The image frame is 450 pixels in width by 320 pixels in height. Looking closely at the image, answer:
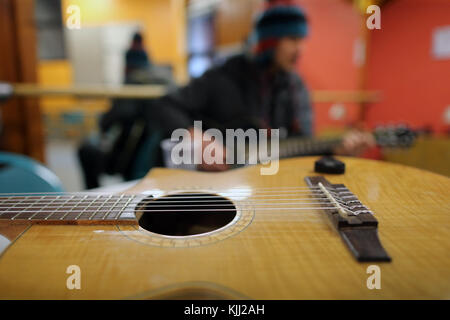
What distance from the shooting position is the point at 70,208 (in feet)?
1.90

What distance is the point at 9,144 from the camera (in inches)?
72.6

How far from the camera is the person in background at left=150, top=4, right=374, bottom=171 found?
1.44m

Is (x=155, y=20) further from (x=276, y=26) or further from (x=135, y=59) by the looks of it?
(x=276, y=26)

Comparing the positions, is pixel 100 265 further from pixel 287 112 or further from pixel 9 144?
pixel 9 144

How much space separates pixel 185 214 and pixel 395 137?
1137 millimetres

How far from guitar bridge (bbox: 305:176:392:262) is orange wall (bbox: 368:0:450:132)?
6.50 ft

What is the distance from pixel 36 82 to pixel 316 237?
81.8 inches

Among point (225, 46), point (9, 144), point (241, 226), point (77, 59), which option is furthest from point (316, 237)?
point (77, 59)

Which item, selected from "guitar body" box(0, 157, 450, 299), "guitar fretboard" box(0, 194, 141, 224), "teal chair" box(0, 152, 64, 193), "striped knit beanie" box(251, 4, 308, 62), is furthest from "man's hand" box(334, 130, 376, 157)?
"teal chair" box(0, 152, 64, 193)

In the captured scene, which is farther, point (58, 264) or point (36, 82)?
point (36, 82)

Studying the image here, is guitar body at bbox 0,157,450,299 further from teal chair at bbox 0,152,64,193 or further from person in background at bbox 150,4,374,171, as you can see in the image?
person in background at bbox 150,4,374,171

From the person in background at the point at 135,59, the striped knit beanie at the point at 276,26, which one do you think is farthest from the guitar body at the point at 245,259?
the person in background at the point at 135,59

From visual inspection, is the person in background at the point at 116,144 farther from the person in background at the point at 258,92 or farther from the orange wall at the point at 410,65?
the orange wall at the point at 410,65
